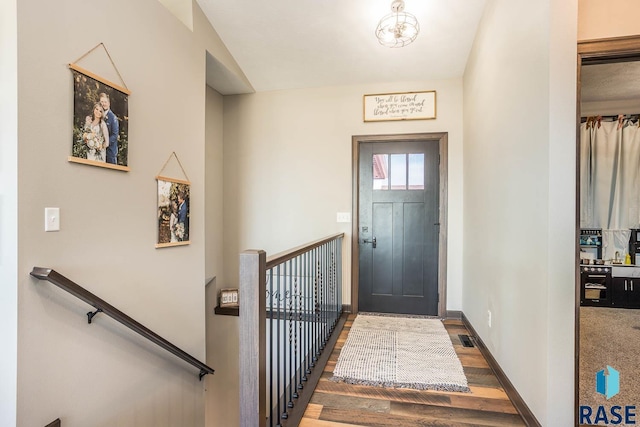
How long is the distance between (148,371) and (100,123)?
5.67 ft

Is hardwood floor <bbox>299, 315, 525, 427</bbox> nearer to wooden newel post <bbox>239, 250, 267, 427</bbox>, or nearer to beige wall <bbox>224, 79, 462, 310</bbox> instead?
wooden newel post <bbox>239, 250, 267, 427</bbox>

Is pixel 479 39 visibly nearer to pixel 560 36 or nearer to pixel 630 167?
pixel 560 36

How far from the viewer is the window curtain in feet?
13.1

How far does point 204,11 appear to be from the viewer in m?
2.86

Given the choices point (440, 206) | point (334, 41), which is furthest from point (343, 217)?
point (334, 41)

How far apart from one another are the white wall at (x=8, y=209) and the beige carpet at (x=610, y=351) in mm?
3024

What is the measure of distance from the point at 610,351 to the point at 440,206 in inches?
72.2

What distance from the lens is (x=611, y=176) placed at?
405 centimetres

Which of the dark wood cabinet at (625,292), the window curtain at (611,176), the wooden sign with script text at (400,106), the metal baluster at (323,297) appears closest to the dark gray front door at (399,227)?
the wooden sign with script text at (400,106)

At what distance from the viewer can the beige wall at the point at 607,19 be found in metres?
1.51

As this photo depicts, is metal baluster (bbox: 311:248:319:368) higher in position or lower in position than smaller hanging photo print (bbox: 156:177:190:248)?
lower

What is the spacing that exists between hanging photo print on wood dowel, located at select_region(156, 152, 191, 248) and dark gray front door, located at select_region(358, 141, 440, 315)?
1.91 m

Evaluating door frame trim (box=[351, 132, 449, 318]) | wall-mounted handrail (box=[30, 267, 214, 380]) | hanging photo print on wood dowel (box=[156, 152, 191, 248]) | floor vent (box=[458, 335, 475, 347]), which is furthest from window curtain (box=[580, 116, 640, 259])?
wall-mounted handrail (box=[30, 267, 214, 380])

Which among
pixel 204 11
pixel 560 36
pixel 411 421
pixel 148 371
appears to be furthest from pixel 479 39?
pixel 148 371
